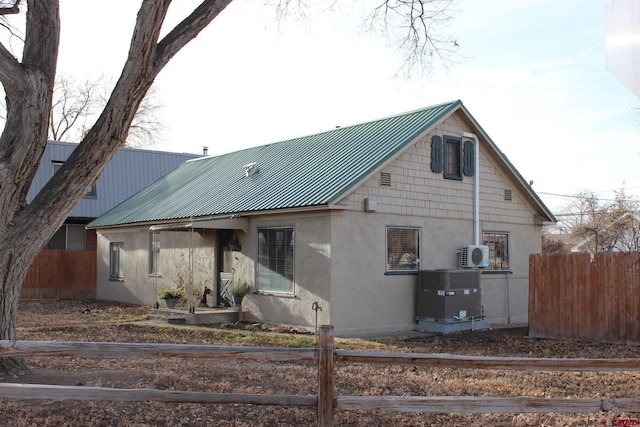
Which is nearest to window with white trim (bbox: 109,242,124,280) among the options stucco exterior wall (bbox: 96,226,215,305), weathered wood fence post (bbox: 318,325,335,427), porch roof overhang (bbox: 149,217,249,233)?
stucco exterior wall (bbox: 96,226,215,305)

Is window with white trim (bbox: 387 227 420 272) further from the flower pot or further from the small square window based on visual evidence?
the flower pot

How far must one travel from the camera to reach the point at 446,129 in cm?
1833

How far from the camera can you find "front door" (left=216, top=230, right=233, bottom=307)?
737 inches

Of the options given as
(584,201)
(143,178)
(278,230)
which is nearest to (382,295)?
(278,230)

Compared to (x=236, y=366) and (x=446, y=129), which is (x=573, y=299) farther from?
(x=236, y=366)

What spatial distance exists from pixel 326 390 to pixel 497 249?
46.6ft

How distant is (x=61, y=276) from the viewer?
2808 cm

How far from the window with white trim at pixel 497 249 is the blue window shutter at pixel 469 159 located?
1.78 meters

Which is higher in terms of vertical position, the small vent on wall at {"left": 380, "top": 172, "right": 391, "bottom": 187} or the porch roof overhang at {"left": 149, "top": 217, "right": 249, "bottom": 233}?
the small vent on wall at {"left": 380, "top": 172, "right": 391, "bottom": 187}

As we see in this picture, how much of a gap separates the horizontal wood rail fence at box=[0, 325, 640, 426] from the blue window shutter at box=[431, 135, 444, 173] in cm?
1144

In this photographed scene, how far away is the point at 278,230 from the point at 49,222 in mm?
9125

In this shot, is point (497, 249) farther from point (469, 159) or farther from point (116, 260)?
point (116, 260)

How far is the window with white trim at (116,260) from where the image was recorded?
24.7 meters

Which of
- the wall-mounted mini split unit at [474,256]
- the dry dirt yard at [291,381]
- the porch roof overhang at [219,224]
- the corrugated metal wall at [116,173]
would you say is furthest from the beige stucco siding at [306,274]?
the corrugated metal wall at [116,173]
